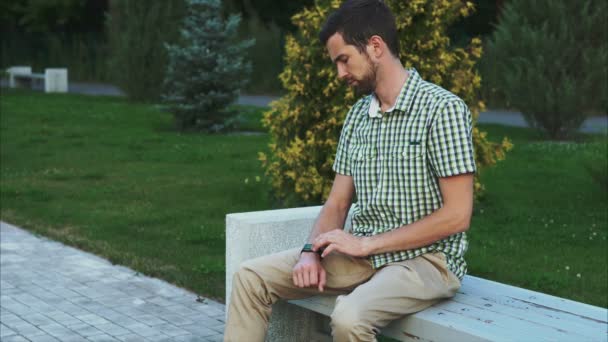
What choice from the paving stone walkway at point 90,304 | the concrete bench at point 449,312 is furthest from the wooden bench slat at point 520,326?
the paving stone walkway at point 90,304

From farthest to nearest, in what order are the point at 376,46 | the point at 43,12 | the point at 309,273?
the point at 43,12 → the point at 309,273 → the point at 376,46

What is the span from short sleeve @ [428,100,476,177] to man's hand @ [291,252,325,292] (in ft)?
1.96

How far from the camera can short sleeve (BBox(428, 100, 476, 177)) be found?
12.1 feet

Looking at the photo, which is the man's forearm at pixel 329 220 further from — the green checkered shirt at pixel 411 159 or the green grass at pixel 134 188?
the green grass at pixel 134 188

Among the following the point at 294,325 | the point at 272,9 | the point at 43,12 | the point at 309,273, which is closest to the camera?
the point at 309,273

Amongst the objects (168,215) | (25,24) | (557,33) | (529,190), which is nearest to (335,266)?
(168,215)

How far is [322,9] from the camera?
29.2ft

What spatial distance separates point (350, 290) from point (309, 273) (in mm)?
209

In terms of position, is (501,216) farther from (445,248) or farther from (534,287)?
(445,248)

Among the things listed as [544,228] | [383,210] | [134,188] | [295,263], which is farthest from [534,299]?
[134,188]

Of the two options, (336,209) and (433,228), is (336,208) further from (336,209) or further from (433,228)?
(433,228)

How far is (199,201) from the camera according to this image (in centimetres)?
1007

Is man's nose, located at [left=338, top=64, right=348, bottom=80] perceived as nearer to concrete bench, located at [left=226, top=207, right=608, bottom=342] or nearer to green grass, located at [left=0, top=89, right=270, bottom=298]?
concrete bench, located at [left=226, top=207, right=608, bottom=342]

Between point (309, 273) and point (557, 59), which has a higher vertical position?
point (557, 59)
